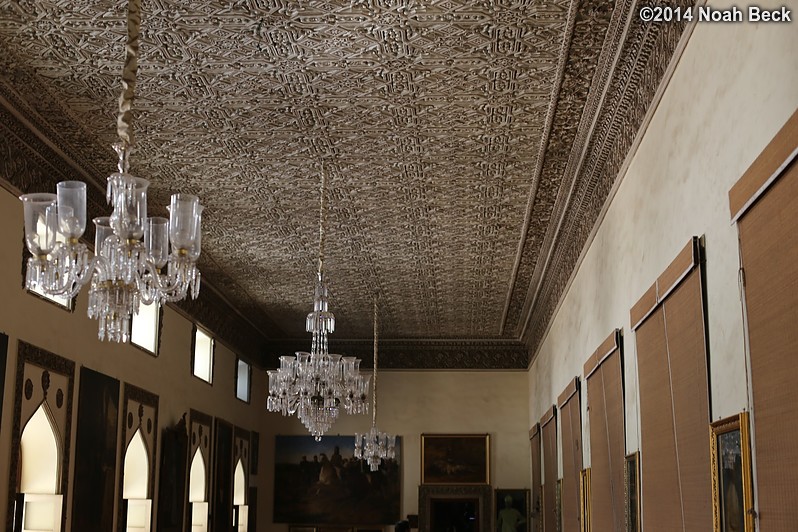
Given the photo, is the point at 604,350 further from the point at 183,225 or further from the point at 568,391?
the point at 183,225

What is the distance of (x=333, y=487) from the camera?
2197 centimetres

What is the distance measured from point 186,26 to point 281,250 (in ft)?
23.6

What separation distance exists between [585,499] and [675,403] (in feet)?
16.1

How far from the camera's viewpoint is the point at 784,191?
13.8ft

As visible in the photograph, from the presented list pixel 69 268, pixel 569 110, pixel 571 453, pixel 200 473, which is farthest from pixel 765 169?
pixel 200 473

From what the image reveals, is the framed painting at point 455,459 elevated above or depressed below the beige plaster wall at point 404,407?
below

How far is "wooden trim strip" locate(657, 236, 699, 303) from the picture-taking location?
5879mm

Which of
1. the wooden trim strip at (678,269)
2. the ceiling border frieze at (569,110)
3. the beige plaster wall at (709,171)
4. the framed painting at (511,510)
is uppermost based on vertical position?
the ceiling border frieze at (569,110)

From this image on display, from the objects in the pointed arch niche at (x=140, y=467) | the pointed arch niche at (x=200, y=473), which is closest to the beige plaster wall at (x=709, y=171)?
the pointed arch niche at (x=140, y=467)

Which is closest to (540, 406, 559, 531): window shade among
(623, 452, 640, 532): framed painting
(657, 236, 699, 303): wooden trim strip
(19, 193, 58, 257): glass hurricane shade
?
(623, 452, 640, 532): framed painting

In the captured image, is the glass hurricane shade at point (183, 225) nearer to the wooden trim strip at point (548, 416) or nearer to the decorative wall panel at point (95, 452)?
the decorative wall panel at point (95, 452)

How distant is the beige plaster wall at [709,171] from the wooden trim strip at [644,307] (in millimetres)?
150

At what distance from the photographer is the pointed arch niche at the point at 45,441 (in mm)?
10289

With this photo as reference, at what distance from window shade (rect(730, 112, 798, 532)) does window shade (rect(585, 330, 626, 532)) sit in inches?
157
